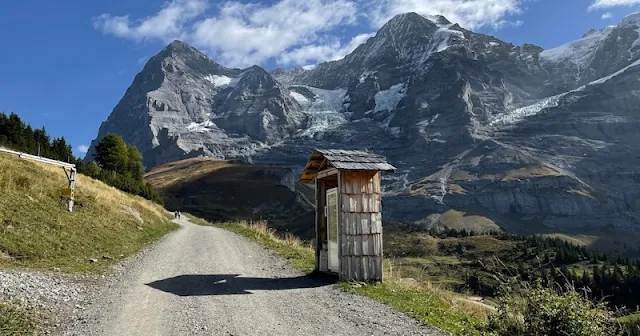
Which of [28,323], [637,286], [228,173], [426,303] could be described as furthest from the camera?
[228,173]

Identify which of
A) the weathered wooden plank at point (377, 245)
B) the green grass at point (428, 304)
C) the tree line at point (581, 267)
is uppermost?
the weathered wooden plank at point (377, 245)

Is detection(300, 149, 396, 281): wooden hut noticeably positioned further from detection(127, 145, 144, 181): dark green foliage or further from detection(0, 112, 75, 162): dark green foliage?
detection(127, 145, 144, 181): dark green foliage

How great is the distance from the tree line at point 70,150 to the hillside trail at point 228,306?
4172 centimetres

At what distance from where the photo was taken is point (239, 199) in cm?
15562

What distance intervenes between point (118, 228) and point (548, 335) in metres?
22.4

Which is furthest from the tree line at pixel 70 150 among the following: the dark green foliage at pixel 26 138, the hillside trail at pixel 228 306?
the hillside trail at pixel 228 306

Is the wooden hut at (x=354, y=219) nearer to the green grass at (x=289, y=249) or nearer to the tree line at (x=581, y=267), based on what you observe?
the green grass at (x=289, y=249)

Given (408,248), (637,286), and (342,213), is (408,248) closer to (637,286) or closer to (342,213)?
(637,286)

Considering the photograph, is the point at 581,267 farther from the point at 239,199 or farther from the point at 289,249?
the point at 289,249

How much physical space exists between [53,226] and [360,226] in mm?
11937

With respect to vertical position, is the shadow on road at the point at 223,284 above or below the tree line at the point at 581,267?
above

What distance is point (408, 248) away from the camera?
14300 cm

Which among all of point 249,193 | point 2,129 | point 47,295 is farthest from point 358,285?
point 249,193

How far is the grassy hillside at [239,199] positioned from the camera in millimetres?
133750
